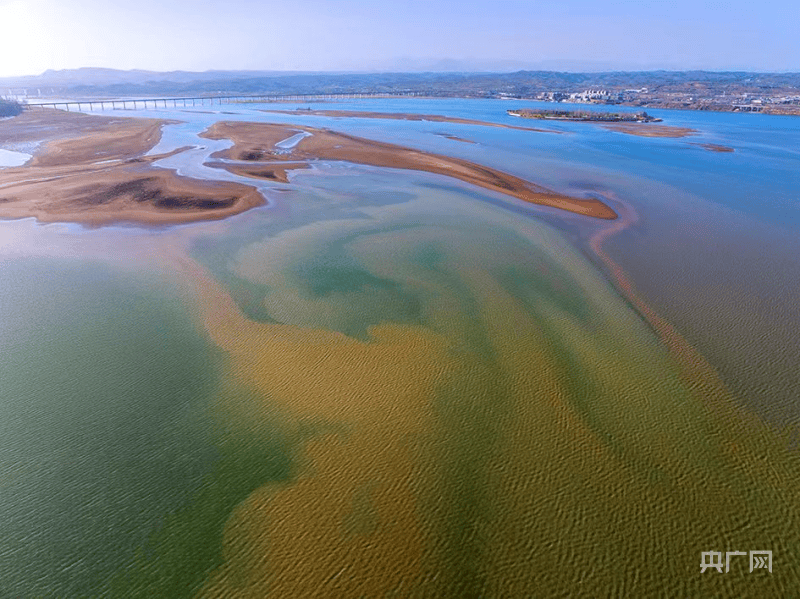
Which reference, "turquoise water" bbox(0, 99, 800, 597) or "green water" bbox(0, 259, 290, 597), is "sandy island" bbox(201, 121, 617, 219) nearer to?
"turquoise water" bbox(0, 99, 800, 597)

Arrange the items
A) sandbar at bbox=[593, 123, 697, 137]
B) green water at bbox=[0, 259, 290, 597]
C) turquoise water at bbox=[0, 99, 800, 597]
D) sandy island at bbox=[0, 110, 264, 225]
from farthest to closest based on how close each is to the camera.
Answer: sandbar at bbox=[593, 123, 697, 137], sandy island at bbox=[0, 110, 264, 225], turquoise water at bbox=[0, 99, 800, 597], green water at bbox=[0, 259, 290, 597]

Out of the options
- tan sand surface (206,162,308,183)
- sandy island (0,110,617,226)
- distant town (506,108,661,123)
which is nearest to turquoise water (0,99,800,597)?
tan sand surface (206,162,308,183)

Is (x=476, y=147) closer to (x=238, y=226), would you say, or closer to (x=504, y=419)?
(x=238, y=226)

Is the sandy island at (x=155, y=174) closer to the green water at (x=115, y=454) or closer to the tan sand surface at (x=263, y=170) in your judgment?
the tan sand surface at (x=263, y=170)

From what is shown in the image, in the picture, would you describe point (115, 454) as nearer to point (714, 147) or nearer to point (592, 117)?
point (714, 147)

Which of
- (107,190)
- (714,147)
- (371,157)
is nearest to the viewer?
(107,190)

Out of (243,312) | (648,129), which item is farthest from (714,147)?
(243,312)
